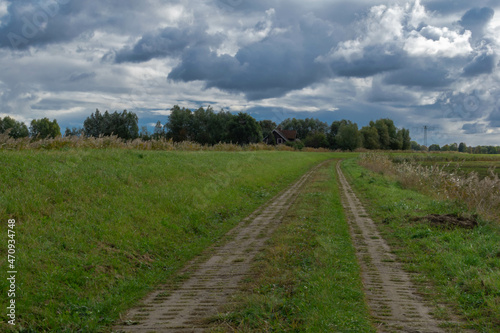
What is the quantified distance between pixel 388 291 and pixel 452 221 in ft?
21.9

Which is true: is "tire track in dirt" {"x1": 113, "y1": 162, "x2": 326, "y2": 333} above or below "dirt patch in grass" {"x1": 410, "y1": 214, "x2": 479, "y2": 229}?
below

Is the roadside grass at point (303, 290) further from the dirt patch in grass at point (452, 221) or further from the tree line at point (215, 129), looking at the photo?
the tree line at point (215, 129)

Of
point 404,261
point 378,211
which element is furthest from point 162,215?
point 378,211

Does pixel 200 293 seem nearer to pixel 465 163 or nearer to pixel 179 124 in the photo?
pixel 465 163

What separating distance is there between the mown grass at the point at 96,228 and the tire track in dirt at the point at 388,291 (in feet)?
14.2

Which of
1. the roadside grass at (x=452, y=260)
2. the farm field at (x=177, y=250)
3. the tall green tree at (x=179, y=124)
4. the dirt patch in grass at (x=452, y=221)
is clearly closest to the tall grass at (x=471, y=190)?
the roadside grass at (x=452, y=260)

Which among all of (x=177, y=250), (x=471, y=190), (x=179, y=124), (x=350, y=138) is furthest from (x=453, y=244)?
(x=350, y=138)

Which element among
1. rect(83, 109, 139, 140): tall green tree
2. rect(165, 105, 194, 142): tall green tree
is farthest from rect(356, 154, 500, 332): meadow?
rect(165, 105, 194, 142): tall green tree

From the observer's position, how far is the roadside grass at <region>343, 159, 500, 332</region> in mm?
6234

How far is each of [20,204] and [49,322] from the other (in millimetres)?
4324

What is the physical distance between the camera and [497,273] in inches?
297

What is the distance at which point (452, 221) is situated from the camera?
12242 millimetres

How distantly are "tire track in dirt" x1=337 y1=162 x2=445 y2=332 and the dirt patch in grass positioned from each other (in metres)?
2.33

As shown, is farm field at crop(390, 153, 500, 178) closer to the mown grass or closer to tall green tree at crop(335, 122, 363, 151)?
the mown grass
